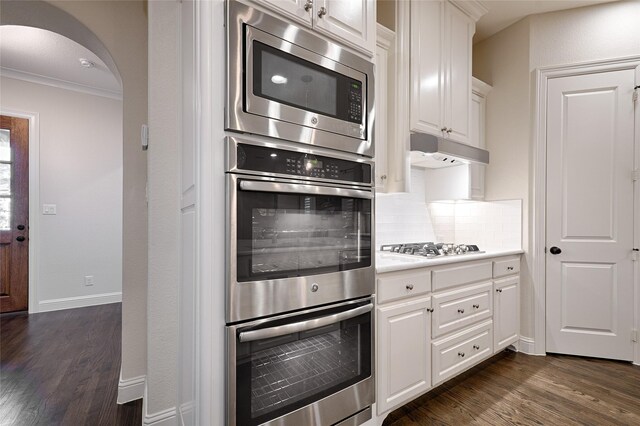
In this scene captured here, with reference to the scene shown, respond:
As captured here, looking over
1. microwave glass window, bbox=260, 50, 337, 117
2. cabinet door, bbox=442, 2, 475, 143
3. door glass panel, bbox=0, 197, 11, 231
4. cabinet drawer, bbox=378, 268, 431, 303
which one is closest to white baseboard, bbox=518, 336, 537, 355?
cabinet drawer, bbox=378, 268, 431, 303

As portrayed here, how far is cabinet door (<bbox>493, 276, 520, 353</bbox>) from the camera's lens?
2.53 m

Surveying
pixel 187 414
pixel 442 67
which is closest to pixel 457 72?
pixel 442 67

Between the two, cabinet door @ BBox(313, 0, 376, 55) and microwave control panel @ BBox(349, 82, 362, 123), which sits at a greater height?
cabinet door @ BBox(313, 0, 376, 55)

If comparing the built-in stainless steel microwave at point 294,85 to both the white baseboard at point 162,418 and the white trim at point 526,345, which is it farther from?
the white trim at point 526,345

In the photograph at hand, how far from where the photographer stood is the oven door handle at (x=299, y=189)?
1.16m

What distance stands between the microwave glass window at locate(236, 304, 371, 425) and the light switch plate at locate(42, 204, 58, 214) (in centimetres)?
436

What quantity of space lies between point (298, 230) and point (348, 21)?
1049 mm

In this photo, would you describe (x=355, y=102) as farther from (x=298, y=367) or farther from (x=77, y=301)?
(x=77, y=301)

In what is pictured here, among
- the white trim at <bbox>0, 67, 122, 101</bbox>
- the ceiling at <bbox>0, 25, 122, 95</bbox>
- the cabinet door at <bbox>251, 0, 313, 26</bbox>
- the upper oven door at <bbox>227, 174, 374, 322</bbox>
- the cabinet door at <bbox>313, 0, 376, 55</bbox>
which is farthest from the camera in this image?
the white trim at <bbox>0, 67, 122, 101</bbox>

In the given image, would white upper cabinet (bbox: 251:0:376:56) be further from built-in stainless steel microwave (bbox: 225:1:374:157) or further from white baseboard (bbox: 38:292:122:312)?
white baseboard (bbox: 38:292:122:312)

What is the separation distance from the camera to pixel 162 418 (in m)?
1.72

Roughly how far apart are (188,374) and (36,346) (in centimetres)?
270

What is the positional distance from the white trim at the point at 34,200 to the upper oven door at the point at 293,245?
435 cm

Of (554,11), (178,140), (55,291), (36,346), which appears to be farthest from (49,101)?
(554,11)
